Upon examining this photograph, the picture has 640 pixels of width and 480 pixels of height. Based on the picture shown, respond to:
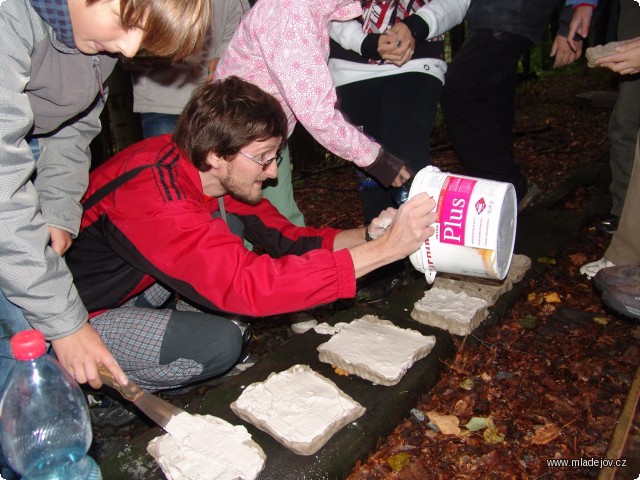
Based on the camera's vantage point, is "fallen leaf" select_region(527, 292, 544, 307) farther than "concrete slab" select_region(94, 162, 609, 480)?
Yes

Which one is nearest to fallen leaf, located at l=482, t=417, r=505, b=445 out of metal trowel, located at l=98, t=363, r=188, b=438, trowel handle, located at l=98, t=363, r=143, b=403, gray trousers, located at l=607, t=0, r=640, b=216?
metal trowel, located at l=98, t=363, r=188, b=438

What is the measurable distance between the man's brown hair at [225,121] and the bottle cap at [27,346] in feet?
3.80

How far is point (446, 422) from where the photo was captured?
2336 millimetres

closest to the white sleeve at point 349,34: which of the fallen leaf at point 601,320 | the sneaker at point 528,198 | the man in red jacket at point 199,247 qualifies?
the man in red jacket at point 199,247

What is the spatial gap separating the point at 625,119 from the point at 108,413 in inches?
147

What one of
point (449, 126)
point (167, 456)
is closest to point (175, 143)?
point (167, 456)

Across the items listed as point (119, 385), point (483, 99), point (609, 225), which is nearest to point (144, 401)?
point (119, 385)

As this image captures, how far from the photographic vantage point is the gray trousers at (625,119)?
11.6 ft

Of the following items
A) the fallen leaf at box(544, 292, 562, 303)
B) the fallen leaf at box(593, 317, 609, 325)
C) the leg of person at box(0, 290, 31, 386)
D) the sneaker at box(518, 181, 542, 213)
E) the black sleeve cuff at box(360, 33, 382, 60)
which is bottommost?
the fallen leaf at box(544, 292, 562, 303)

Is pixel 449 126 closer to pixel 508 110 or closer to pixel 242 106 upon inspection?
pixel 508 110

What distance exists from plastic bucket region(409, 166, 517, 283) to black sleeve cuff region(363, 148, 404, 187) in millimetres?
499

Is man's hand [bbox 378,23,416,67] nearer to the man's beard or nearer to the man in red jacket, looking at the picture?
the man in red jacket

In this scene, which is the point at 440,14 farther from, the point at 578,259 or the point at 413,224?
the point at 578,259

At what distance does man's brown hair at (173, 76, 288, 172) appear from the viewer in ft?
7.56
